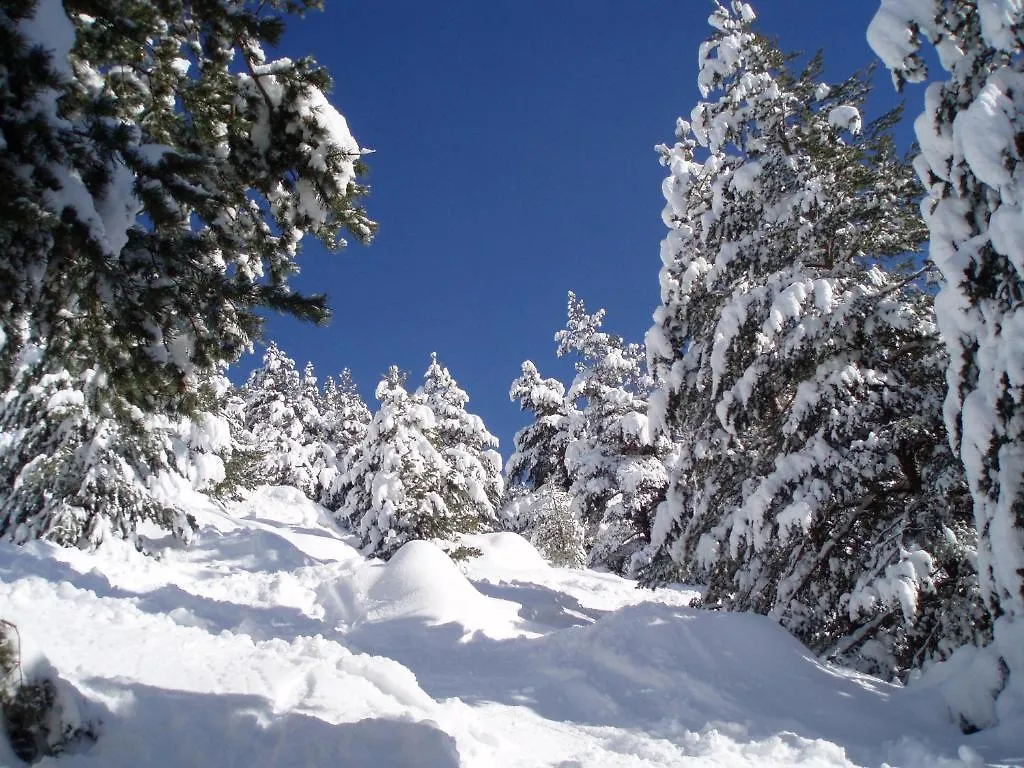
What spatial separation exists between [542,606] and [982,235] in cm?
1067

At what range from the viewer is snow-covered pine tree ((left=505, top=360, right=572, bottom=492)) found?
25422mm

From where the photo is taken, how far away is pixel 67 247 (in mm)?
3191

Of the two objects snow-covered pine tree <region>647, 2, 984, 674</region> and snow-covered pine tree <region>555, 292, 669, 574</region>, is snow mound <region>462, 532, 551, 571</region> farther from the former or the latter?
snow-covered pine tree <region>647, 2, 984, 674</region>

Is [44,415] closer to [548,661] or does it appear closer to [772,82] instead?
[548,661]

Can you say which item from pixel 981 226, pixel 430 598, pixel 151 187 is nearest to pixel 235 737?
pixel 151 187

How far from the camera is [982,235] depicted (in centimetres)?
588

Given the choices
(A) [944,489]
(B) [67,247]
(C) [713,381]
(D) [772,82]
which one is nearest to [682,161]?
(D) [772,82]

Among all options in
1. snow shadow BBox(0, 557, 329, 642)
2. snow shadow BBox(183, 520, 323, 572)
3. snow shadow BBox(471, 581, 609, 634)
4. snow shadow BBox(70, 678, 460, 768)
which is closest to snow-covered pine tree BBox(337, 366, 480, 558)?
snow shadow BBox(183, 520, 323, 572)

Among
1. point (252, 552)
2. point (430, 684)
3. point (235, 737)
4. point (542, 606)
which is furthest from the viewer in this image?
point (252, 552)

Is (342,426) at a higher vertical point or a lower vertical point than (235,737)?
higher

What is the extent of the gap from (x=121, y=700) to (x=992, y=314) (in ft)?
25.7

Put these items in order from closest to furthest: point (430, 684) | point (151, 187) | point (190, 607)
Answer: point (151, 187) < point (430, 684) < point (190, 607)

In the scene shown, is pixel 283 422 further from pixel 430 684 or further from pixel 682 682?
pixel 682 682

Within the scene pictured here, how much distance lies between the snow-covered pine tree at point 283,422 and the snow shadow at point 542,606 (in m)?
23.2
